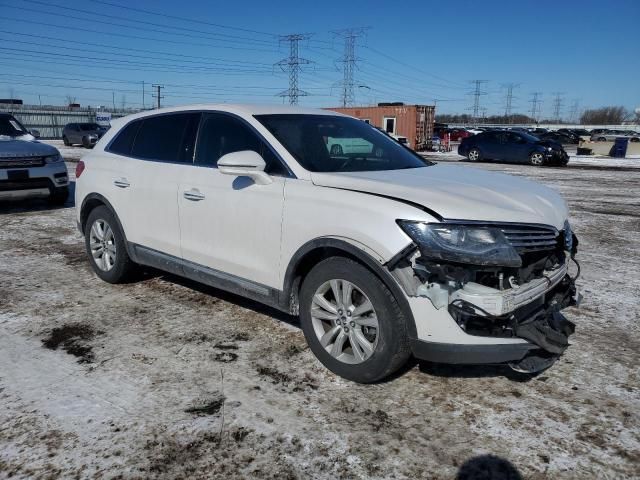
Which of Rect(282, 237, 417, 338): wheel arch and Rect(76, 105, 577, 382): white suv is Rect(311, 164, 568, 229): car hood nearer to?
Rect(76, 105, 577, 382): white suv

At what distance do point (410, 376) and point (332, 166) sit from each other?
152 centimetres

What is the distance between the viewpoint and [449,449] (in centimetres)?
263

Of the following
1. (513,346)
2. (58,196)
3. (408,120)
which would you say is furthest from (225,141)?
(408,120)

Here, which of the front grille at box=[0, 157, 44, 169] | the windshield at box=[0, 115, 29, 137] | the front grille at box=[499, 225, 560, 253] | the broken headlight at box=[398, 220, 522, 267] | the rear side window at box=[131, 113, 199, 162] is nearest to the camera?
the broken headlight at box=[398, 220, 522, 267]

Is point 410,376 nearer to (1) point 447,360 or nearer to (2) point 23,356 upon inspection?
(1) point 447,360

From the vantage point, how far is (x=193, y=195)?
410 cm

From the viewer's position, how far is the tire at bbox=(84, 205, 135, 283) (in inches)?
196

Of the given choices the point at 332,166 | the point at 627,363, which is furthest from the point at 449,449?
the point at 332,166

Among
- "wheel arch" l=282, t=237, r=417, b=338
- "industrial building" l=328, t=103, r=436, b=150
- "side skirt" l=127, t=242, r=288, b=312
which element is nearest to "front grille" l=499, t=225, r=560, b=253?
"wheel arch" l=282, t=237, r=417, b=338

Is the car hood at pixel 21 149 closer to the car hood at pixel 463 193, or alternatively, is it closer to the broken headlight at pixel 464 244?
the car hood at pixel 463 193

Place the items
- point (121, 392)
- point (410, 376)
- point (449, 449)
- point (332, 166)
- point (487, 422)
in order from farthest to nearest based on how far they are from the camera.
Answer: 1. point (332, 166)
2. point (410, 376)
3. point (121, 392)
4. point (487, 422)
5. point (449, 449)

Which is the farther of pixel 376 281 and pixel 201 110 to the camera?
pixel 201 110

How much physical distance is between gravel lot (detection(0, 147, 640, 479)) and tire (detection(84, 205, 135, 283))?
1.26 feet

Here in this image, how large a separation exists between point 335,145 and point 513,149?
67.6ft
